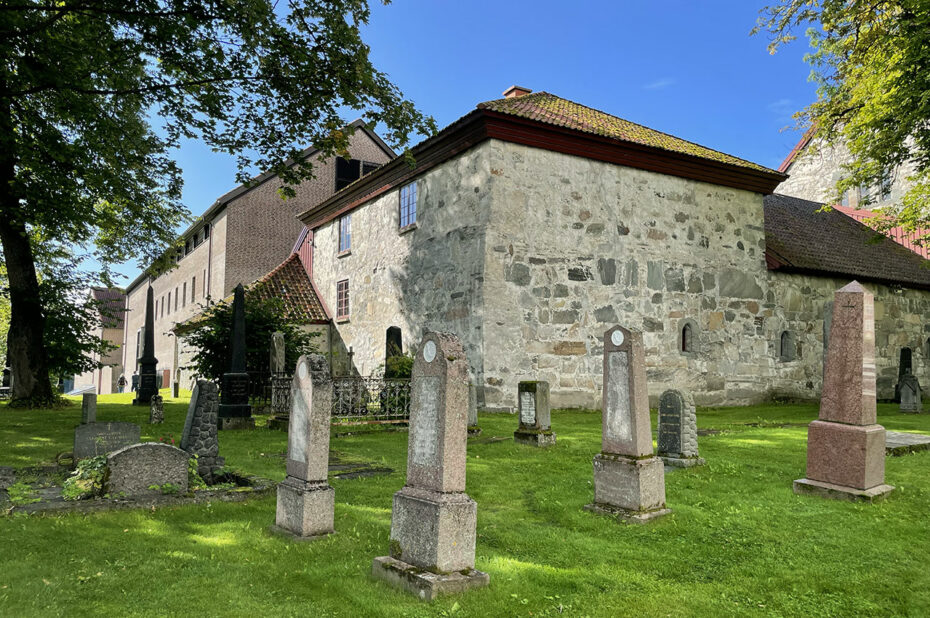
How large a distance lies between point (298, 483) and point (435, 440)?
164 centimetres

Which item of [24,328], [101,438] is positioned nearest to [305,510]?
[101,438]

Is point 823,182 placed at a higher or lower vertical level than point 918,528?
higher

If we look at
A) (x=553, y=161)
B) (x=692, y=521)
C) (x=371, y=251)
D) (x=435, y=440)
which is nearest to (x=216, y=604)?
(x=435, y=440)

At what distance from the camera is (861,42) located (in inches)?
591

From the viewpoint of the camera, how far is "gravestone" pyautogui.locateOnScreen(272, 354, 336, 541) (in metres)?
5.14

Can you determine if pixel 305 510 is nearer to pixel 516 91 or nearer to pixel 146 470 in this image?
pixel 146 470

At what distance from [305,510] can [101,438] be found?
4.50 meters

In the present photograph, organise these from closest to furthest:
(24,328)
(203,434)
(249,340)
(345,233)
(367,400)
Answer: (203,434) < (367,400) < (24,328) < (249,340) < (345,233)

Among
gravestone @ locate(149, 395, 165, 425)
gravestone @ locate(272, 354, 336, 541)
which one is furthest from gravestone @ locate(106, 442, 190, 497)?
gravestone @ locate(149, 395, 165, 425)

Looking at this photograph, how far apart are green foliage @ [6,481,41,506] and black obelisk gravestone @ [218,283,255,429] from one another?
6341 mm

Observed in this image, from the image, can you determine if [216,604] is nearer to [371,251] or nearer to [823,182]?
[371,251]

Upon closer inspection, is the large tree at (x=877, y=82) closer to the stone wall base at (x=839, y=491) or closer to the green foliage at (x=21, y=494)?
the stone wall base at (x=839, y=491)

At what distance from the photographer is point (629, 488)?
5.86 metres

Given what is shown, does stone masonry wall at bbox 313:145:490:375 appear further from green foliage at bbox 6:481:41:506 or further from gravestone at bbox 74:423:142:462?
green foliage at bbox 6:481:41:506
